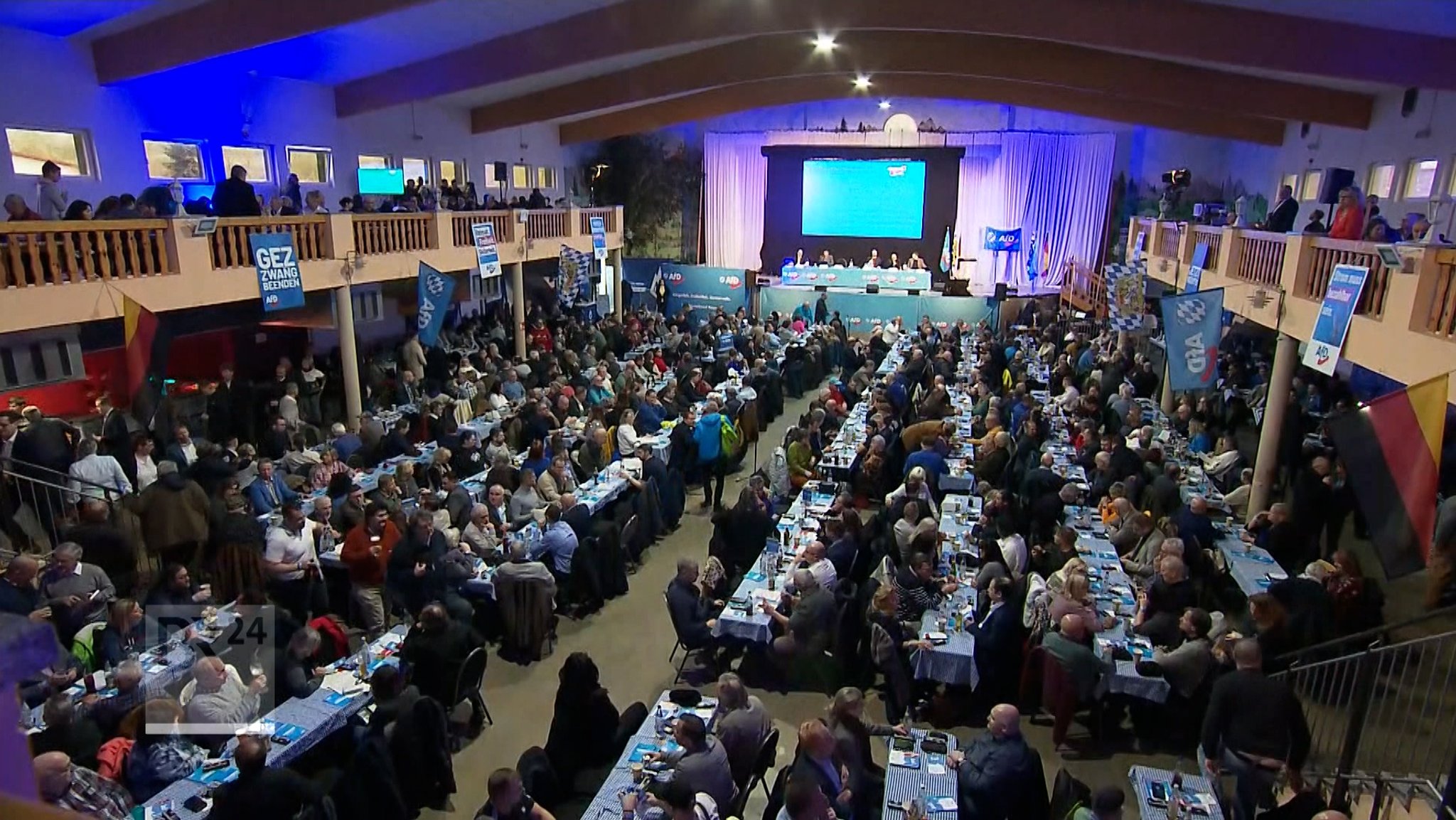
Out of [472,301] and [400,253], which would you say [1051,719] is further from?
[472,301]

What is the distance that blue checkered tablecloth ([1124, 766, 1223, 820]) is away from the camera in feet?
18.1

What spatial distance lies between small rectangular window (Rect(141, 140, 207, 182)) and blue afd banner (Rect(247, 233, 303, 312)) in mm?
3277

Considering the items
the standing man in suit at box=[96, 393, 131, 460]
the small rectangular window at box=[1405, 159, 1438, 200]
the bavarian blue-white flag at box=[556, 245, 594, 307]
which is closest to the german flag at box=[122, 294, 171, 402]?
the standing man in suit at box=[96, 393, 131, 460]

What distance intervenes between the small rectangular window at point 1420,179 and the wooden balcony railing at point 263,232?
16.0 metres

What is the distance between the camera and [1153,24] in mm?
12508

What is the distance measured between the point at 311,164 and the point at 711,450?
10173mm

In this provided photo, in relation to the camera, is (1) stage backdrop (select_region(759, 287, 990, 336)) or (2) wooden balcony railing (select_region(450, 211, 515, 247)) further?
(1) stage backdrop (select_region(759, 287, 990, 336))

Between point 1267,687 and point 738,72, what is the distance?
15.7m

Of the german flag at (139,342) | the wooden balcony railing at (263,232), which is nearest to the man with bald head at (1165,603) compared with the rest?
the german flag at (139,342)

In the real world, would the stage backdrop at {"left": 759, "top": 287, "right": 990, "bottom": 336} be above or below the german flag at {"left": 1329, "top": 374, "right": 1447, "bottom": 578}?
below

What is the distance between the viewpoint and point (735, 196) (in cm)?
2916

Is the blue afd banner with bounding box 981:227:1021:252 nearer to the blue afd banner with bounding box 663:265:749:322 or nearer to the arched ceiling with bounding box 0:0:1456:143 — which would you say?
the arched ceiling with bounding box 0:0:1456:143

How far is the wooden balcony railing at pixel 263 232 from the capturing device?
11.3 metres

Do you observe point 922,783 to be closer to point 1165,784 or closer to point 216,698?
point 1165,784
